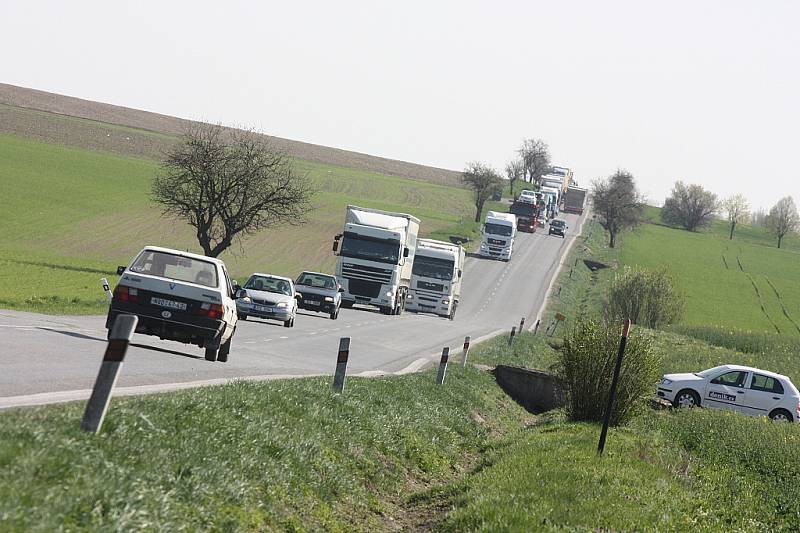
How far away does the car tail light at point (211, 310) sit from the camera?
17.1 meters

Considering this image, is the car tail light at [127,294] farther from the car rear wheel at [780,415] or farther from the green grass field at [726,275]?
the green grass field at [726,275]

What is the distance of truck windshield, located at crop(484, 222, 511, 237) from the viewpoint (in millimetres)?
84938

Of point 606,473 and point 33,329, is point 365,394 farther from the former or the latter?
point 33,329

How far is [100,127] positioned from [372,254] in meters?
90.7

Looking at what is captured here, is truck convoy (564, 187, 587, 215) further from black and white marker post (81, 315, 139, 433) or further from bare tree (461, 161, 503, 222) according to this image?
black and white marker post (81, 315, 139, 433)

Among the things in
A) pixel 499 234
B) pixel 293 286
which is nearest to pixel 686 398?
pixel 293 286

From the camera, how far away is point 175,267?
57.7 ft

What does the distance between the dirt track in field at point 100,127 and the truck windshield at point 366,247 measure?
149 feet

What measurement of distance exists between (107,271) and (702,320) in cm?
4722

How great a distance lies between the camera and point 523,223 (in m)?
109

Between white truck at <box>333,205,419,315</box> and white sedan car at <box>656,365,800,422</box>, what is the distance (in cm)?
1742

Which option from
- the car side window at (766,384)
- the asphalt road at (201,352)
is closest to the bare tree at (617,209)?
the asphalt road at (201,352)

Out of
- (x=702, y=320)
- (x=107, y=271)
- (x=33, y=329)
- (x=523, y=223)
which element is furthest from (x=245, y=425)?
(x=523, y=223)

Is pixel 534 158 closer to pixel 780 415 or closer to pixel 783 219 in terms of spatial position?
pixel 783 219
